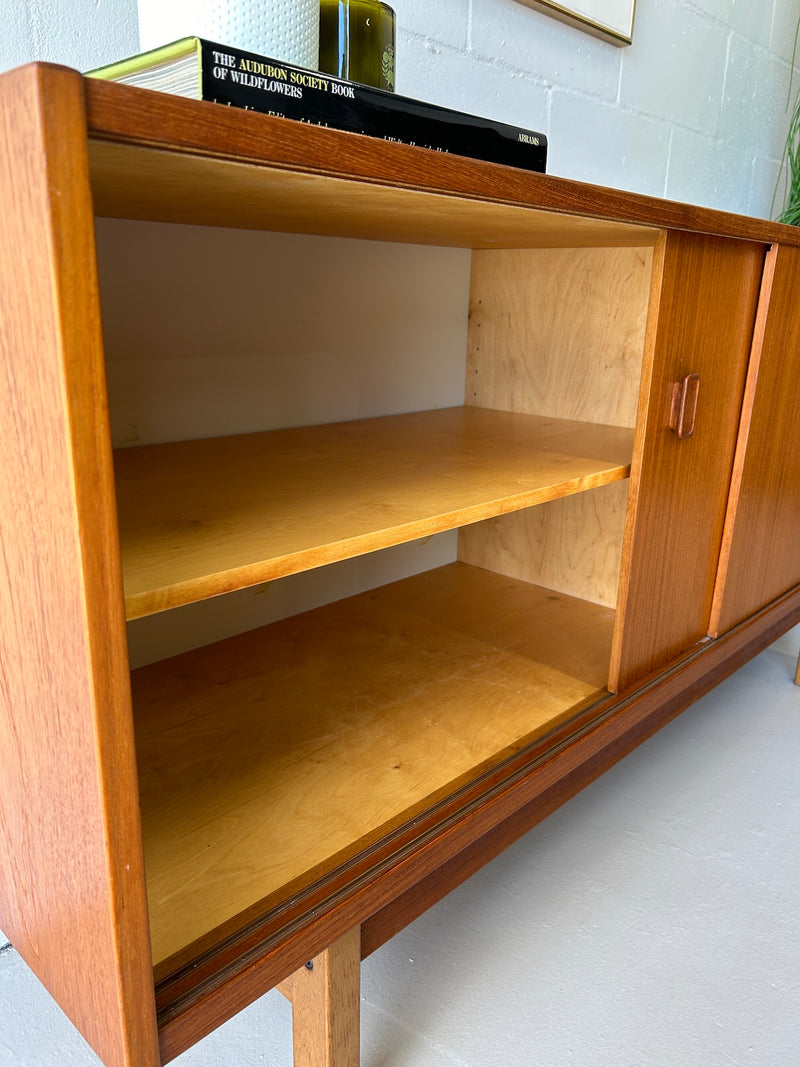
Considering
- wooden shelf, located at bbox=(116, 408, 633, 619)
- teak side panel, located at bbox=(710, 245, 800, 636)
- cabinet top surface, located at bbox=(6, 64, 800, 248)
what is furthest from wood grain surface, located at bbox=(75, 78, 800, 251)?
teak side panel, located at bbox=(710, 245, 800, 636)

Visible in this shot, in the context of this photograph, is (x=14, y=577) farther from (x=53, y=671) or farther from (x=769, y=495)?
(x=769, y=495)

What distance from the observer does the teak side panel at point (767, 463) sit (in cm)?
117

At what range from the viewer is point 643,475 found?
98 cm

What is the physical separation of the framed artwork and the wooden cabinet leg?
4.94ft

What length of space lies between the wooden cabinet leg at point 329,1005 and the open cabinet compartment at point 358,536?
8 cm

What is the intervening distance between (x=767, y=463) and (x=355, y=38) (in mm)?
883

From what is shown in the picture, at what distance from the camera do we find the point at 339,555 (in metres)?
Answer: 0.68

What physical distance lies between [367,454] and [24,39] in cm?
59

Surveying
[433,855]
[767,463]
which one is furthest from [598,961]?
[767,463]

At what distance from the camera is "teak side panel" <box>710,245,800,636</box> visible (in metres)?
1.17

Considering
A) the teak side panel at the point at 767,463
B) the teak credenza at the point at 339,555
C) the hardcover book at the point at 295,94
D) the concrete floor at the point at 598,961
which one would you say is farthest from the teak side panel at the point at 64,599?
the teak side panel at the point at 767,463

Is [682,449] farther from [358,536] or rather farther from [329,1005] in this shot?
[329,1005]

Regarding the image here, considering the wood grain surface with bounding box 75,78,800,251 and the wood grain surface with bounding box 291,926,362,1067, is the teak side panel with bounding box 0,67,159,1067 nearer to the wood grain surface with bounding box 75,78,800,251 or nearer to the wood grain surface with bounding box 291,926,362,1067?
the wood grain surface with bounding box 75,78,800,251

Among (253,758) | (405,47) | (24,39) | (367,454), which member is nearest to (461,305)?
(405,47)
